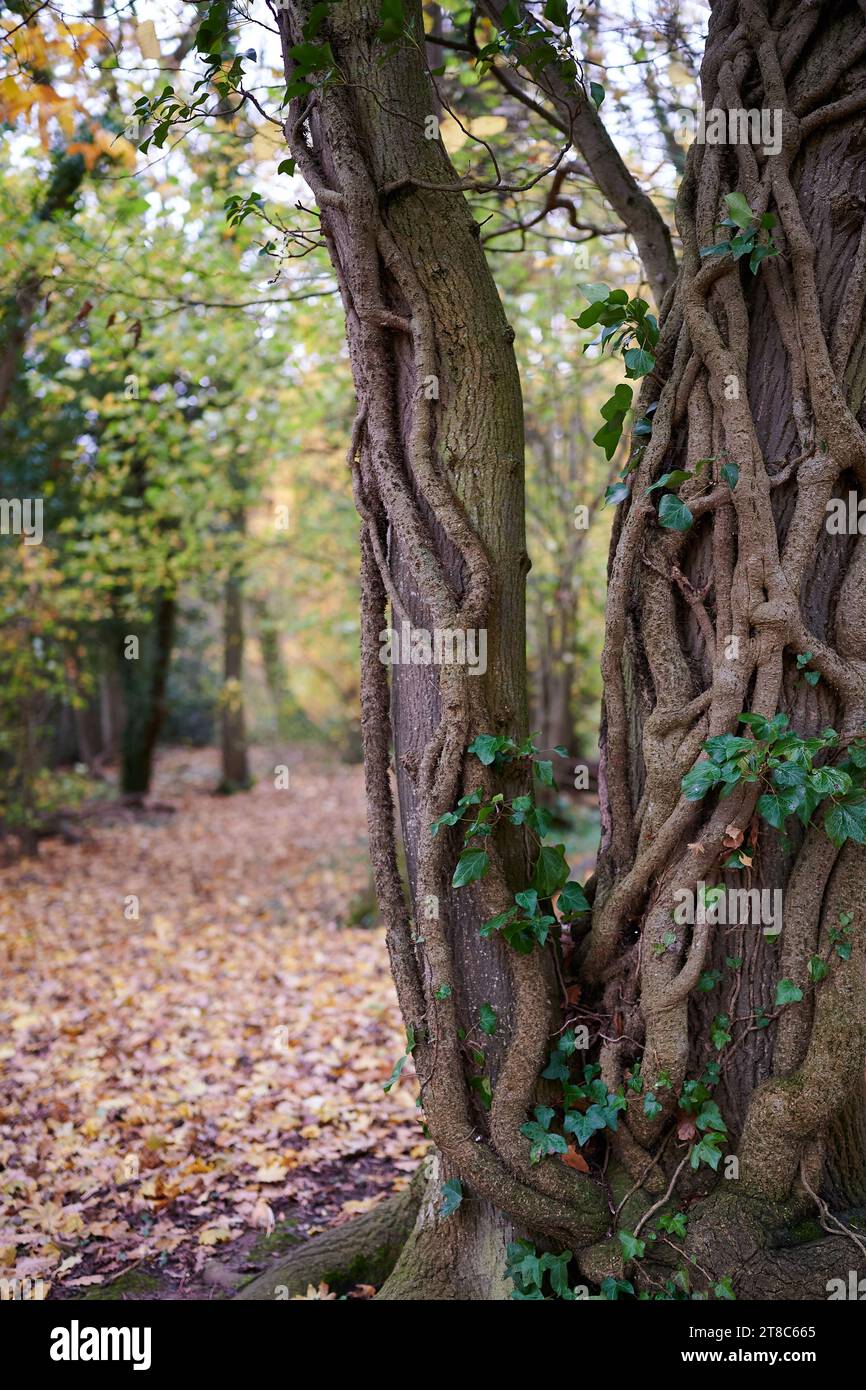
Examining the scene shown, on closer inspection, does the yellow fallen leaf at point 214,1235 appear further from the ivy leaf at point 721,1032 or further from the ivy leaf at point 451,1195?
the ivy leaf at point 721,1032

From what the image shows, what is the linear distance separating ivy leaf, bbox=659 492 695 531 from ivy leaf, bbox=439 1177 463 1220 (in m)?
1.95

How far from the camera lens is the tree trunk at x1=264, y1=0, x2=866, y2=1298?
2.53 m

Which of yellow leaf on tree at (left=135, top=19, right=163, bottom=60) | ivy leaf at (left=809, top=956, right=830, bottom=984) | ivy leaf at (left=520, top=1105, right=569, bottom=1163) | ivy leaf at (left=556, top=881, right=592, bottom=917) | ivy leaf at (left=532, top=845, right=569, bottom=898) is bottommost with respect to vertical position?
ivy leaf at (left=520, top=1105, right=569, bottom=1163)

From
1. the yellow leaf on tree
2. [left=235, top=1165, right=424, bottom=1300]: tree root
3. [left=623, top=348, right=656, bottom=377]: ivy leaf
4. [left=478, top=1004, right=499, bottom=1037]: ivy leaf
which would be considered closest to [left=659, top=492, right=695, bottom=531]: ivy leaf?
[left=623, top=348, right=656, bottom=377]: ivy leaf

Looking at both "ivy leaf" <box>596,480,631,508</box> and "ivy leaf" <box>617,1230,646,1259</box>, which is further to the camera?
"ivy leaf" <box>596,480,631,508</box>

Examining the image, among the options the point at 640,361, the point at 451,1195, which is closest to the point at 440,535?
the point at 640,361

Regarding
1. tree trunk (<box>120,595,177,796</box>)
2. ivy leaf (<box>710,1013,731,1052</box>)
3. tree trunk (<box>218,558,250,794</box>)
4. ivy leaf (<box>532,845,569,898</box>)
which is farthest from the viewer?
tree trunk (<box>218,558,250,794</box>)

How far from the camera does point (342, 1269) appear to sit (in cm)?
320

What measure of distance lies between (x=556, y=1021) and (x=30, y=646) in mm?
8359

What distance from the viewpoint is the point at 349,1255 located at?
3236mm

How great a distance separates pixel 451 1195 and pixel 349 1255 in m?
0.76

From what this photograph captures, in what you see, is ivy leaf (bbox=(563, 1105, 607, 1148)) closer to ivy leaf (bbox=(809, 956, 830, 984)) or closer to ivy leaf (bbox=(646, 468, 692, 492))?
ivy leaf (bbox=(809, 956, 830, 984))

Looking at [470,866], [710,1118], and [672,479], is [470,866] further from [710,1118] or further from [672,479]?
[672,479]
